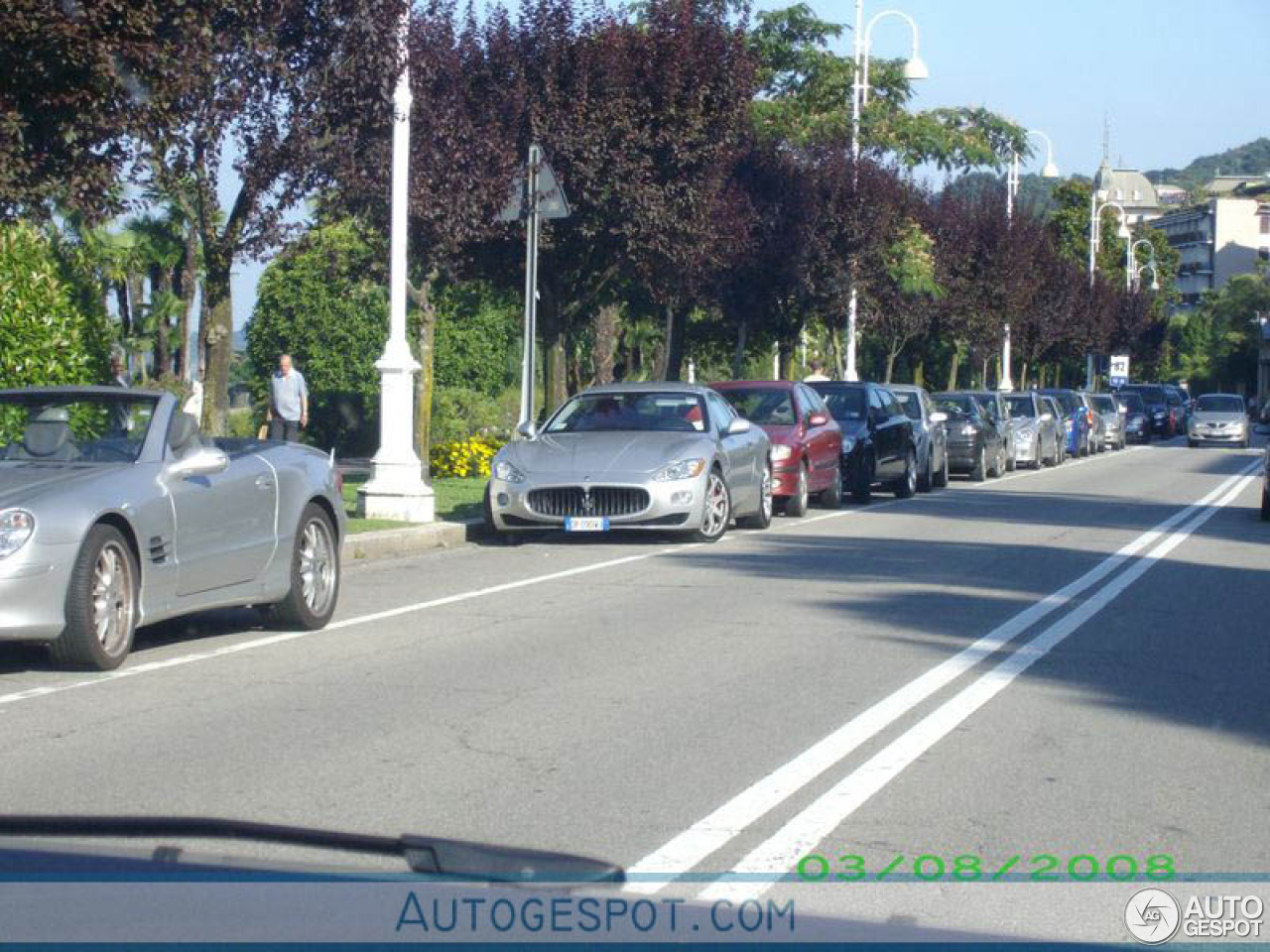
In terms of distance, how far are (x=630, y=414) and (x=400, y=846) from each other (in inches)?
567

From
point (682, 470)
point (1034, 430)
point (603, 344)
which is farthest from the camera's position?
point (1034, 430)

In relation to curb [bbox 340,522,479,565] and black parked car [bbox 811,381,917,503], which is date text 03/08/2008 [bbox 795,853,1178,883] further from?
black parked car [bbox 811,381,917,503]

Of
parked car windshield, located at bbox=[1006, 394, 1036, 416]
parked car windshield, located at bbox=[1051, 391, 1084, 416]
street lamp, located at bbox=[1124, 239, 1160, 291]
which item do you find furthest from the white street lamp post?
street lamp, located at bbox=[1124, 239, 1160, 291]

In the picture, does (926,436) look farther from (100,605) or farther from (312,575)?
(100,605)

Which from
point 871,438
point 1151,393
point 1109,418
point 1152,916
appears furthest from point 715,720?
point 1151,393

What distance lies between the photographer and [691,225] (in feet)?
83.5

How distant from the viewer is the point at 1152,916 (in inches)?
213

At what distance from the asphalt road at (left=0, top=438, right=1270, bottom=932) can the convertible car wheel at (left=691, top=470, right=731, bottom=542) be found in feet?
8.13

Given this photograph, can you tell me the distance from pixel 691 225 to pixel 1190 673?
639 inches

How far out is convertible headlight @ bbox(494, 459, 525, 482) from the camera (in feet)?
55.9

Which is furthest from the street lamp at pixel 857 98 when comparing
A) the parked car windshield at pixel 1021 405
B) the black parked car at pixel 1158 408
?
the black parked car at pixel 1158 408

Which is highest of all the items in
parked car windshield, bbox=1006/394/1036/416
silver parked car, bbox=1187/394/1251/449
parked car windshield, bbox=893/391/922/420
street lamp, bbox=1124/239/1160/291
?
street lamp, bbox=1124/239/1160/291

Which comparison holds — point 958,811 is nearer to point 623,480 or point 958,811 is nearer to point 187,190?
point 623,480

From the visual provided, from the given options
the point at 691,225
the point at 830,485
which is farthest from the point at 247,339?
the point at 830,485
